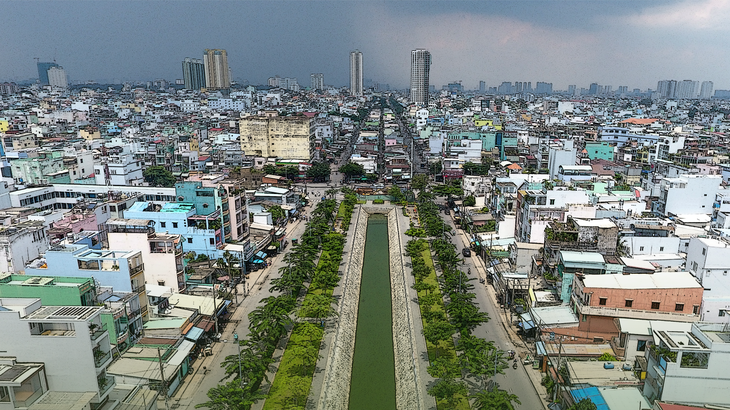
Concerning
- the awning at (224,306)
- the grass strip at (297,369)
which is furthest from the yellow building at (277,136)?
the grass strip at (297,369)

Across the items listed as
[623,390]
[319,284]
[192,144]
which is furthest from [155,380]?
[192,144]

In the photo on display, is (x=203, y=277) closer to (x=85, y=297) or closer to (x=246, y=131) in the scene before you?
(x=85, y=297)

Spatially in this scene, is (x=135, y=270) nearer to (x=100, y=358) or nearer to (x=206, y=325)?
(x=206, y=325)

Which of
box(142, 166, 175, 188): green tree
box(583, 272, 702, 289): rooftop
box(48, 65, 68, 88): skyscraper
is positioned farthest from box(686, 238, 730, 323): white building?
box(48, 65, 68, 88): skyscraper

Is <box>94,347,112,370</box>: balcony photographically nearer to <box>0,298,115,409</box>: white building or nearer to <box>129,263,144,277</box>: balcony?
<box>0,298,115,409</box>: white building

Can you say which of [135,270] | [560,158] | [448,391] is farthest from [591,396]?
[560,158]

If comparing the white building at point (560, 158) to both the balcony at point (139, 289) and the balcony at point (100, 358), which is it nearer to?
the balcony at point (139, 289)

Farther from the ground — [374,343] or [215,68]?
[215,68]
